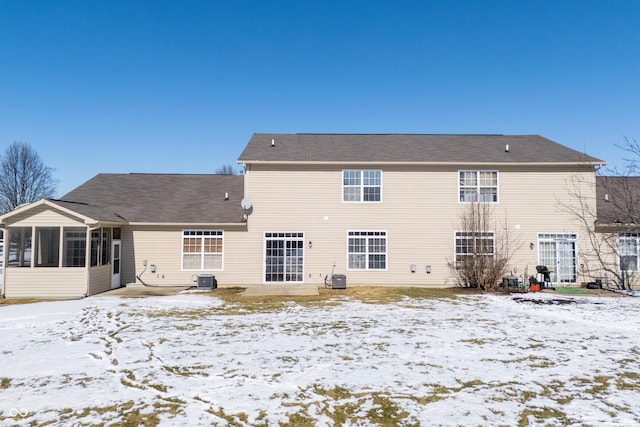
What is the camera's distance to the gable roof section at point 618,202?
16219 millimetres

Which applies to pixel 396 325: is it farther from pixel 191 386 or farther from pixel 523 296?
pixel 523 296

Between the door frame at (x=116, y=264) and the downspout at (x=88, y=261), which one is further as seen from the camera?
the door frame at (x=116, y=264)

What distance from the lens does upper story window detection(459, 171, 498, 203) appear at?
1694 cm

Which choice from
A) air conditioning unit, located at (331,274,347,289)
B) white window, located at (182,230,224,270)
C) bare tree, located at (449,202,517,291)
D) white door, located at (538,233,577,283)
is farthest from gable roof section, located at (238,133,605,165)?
air conditioning unit, located at (331,274,347,289)

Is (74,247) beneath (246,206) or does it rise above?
beneath

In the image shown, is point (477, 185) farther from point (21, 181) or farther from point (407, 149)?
point (21, 181)

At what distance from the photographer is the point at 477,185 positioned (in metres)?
17.0

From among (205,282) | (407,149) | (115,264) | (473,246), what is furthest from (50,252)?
(473,246)

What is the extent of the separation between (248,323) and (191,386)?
163 inches

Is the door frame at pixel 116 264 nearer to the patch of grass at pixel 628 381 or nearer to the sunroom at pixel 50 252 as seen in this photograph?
the sunroom at pixel 50 252

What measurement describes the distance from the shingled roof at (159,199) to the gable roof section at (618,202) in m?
16.3

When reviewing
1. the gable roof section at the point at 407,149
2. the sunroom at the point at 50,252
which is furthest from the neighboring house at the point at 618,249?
the sunroom at the point at 50,252

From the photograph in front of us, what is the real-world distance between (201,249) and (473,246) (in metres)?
11.8

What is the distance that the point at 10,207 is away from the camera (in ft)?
126
